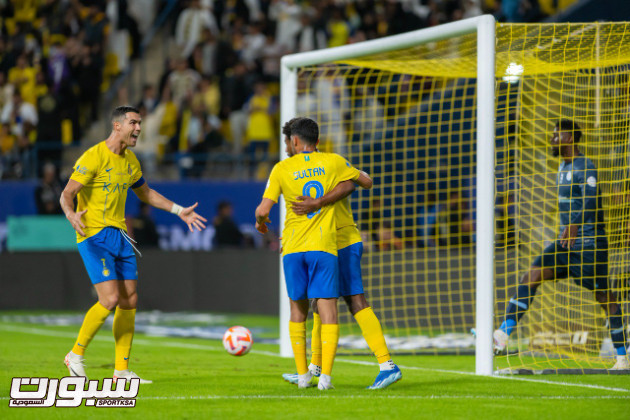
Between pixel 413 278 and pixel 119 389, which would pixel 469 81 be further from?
pixel 119 389

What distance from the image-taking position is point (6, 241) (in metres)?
16.5

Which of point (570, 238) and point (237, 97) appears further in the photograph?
point (237, 97)

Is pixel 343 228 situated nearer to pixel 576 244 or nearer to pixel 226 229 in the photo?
pixel 576 244

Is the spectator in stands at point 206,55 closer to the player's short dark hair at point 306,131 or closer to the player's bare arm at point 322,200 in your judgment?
the player's short dark hair at point 306,131

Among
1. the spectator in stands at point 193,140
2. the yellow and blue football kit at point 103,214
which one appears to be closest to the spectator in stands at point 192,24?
the spectator in stands at point 193,140

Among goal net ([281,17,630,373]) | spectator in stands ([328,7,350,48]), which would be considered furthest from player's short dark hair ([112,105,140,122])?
spectator in stands ([328,7,350,48])

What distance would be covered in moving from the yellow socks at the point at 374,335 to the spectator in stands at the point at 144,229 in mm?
9620

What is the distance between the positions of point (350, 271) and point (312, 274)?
412 mm

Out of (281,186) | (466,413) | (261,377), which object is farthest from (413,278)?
(466,413)

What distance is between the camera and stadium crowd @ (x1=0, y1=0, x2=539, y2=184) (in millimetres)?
17297

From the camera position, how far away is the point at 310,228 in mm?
6949

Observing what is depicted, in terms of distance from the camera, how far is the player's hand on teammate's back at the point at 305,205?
689 centimetres

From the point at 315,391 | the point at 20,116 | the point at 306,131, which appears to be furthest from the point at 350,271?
the point at 20,116

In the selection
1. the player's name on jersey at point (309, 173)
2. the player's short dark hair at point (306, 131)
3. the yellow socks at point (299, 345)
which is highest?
the player's short dark hair at point (306, 131)
